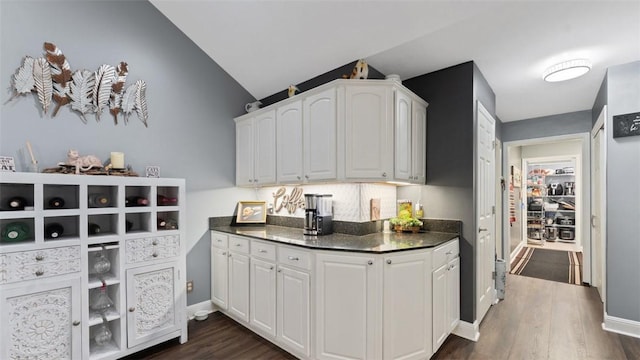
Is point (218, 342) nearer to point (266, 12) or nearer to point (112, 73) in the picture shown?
point (112, 73)

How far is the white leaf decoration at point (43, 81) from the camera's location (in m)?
2.25

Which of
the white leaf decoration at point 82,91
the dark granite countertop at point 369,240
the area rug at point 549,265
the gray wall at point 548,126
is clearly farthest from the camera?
the area rug at point 549,265

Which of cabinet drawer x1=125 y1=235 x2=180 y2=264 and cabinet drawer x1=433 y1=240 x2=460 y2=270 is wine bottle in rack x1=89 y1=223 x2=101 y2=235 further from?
cabinet drawer x1=433 y1=240 x2=460 y2=270

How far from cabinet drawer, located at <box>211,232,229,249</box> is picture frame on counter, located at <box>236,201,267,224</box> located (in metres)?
0.32

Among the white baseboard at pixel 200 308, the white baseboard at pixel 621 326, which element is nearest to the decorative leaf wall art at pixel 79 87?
the white baseboard at pixel 200 308

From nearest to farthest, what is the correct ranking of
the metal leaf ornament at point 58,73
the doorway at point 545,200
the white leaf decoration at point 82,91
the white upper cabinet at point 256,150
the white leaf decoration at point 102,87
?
the metal leaf ornament at point 58,73 < the white leaf decoration at point 82,91 < the white leaf decoration at point 102,87 < the white upper cabinet at point 256,150 < the doorway at point 545,200

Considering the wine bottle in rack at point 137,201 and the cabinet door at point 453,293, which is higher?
the wine bottle in rack at point 137,201

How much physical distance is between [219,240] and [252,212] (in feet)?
1.67

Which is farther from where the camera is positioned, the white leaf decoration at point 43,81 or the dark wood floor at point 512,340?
the dark wood floor at point 512,340

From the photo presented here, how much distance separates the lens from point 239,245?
2.82 meters

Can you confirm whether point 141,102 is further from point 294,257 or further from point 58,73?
point 294,257

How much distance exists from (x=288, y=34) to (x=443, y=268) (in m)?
2.55

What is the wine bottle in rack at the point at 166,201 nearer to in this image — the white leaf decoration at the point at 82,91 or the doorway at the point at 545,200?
the white leaf decoration at the point at 82,91

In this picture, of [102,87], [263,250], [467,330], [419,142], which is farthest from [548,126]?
[102,87]
